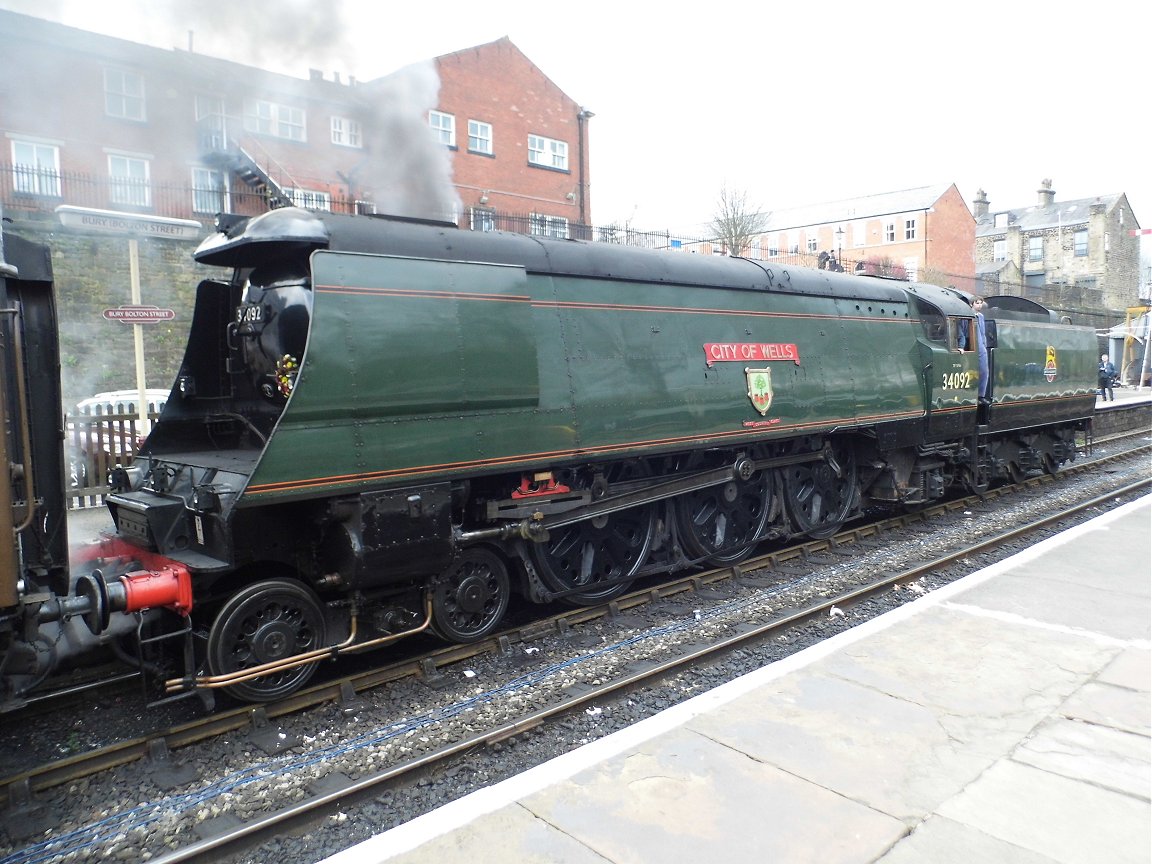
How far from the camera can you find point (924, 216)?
44219mm

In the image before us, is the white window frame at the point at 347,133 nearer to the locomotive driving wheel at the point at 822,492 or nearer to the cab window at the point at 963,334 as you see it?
the locomotive driving wheel at the point at 822,492

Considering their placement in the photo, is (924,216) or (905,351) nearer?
(905,351)

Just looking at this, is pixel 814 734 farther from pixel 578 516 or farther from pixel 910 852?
pixel 578 516

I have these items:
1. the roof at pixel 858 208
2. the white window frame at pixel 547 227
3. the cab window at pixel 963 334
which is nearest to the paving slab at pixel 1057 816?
the cab window at pixel 963 334

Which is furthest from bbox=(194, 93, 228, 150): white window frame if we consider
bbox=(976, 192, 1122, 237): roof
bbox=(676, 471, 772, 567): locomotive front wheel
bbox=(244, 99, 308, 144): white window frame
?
bbox=(976, 192, 1122, 237): roof

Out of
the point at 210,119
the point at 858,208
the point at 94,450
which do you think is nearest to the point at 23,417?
the point at 94,450

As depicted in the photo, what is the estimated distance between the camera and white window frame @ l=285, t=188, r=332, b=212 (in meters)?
17.3

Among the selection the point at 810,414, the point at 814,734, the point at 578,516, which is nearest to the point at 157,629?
the point at 578,516

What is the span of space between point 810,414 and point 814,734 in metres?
4.84

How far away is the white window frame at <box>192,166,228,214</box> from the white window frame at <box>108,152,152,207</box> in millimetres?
937

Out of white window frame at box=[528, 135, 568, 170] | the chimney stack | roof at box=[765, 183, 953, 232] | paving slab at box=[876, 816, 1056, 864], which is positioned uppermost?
the chimney stack

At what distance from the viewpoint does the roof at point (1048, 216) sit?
5315 cm

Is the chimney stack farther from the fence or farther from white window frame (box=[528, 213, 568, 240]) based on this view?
the fence

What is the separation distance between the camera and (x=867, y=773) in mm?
3869
